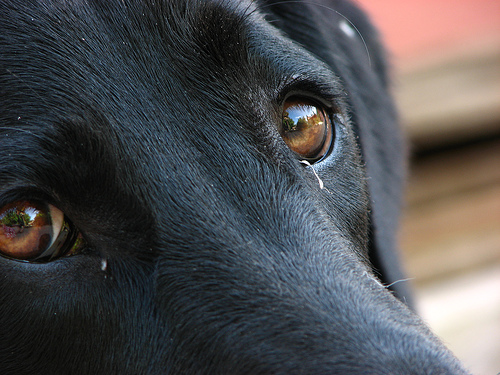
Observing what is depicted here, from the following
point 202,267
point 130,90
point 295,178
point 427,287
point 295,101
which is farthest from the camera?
point 427,287

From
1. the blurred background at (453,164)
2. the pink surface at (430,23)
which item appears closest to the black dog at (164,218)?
the blurred background at (453,164)

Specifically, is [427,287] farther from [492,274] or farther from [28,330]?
[28,330]

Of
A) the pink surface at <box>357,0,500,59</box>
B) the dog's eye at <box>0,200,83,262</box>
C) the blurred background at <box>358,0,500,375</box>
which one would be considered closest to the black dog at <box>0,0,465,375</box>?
the dog's eye at <box>0,200,83,262</box>

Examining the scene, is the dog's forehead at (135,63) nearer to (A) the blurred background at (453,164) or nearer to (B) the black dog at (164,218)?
(B) the black dog at (164,218)

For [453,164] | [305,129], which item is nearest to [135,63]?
[305,129]

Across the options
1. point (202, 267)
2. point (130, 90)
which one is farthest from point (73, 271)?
point (130, 90)

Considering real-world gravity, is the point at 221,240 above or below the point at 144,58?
below

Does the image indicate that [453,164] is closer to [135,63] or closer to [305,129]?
[305,129]
